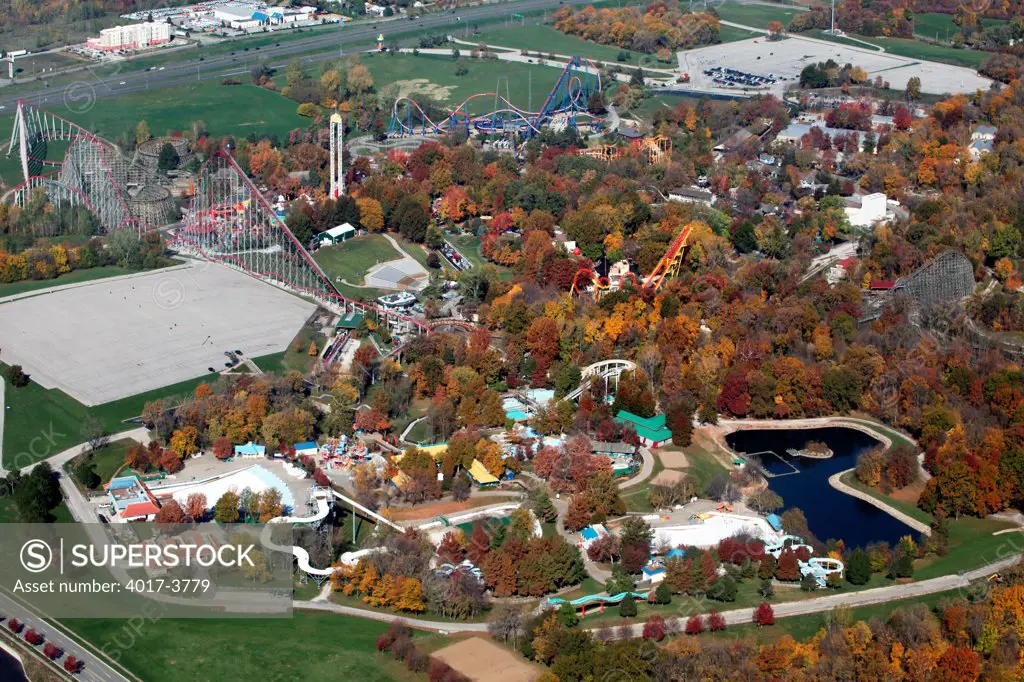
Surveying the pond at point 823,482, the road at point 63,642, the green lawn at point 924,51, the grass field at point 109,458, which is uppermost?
the green lawn at point 924,51

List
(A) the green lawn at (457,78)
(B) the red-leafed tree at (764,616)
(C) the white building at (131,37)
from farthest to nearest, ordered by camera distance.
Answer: (C) the white building at (131,37), (A) the green lawn at (457,78), (B) the red-leafed tree at (764,616)


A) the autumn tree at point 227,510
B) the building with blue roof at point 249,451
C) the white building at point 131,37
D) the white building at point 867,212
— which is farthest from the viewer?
the white building at point 131,37

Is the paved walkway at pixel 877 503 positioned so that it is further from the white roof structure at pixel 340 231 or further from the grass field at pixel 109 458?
the white roof structure at pixel 340 231

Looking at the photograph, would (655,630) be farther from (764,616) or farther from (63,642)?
(63,642)

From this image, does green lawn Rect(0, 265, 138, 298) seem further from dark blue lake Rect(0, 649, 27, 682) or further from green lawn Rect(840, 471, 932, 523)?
green lawn Rect(840, 471, 932, 523)

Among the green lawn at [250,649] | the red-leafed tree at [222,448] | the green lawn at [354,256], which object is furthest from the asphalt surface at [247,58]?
the green lawn at [250,649]

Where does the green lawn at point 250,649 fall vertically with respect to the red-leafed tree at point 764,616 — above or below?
below

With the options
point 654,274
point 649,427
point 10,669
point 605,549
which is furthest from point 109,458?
point 654,274

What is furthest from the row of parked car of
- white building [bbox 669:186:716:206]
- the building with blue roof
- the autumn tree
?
the autumn tree
